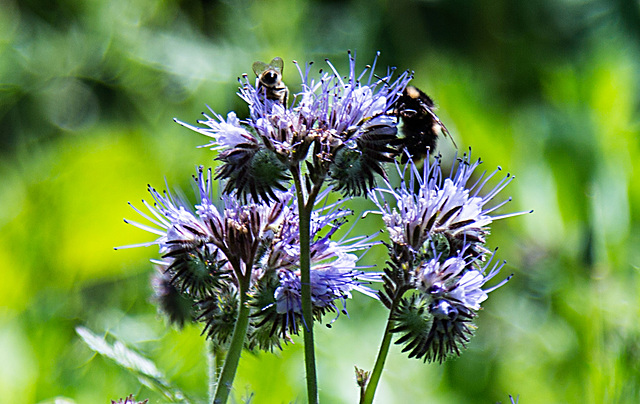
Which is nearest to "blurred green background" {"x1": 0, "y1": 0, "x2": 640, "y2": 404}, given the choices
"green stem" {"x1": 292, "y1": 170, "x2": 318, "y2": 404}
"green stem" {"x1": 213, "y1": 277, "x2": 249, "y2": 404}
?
"green stem" {"x1": 213, "y1": 277, "x2": 249, "y2": 404}

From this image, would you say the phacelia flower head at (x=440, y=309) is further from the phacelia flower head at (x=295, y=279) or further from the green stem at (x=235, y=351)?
the green stem at (x=235, y=351)

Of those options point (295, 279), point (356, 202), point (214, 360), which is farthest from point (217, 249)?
point (356, 202)

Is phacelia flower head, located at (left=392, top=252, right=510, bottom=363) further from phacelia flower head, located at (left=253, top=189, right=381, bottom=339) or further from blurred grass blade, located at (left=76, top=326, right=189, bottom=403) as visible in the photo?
blurred grass blade, located at (left=76, top=326, right=189, bottom=403)

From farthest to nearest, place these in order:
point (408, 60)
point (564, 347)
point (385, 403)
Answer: point (408, 60), point (564, 347), point (385, 403)

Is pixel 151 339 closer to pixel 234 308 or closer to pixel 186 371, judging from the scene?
pixel 186 371

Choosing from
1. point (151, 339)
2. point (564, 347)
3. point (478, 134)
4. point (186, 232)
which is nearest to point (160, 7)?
point (478, 134)

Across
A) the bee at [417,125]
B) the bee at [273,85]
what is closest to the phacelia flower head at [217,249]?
the bee at [273,85]

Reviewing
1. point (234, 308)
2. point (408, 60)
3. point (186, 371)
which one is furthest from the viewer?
point (408, 60)
